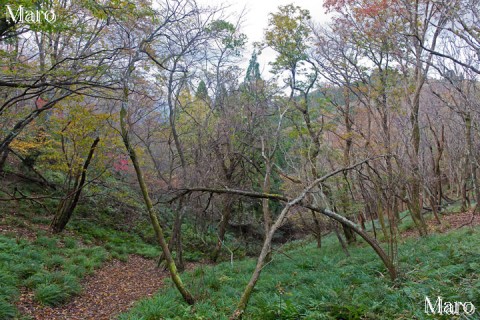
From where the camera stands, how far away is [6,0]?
3486mm

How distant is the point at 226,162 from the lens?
491 inches

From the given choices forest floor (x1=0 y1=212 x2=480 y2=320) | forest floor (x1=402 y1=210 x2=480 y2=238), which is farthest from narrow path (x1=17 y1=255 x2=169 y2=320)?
forest floor (x1=402 y1=210 x2=480 y2=238)

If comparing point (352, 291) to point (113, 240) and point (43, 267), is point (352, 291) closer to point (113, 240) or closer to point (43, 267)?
point (43, 267)

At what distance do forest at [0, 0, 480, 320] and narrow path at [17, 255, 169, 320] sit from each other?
5 centimetres

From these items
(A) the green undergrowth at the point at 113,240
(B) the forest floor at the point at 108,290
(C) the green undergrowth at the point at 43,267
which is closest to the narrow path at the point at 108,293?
(B) the forest floor at the point at 108,290

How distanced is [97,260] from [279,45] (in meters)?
9.50

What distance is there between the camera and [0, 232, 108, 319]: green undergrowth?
19.6 ft

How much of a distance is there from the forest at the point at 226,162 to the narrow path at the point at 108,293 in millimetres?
49

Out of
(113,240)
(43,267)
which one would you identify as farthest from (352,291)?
(113,240)

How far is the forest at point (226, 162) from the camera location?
5.40 metres

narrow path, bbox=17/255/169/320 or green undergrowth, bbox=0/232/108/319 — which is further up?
green undergrowth, bbox=0/232/108/319

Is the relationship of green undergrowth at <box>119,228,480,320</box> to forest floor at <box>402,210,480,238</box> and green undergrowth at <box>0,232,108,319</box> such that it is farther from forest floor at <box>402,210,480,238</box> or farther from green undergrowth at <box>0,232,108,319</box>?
forest floor at <box>402,210,480,238</box>

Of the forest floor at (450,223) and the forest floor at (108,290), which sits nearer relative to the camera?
the forest floor at (108,290)

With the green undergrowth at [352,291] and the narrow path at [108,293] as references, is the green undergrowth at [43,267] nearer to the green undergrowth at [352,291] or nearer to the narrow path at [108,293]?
the narrow path at [108,293]
